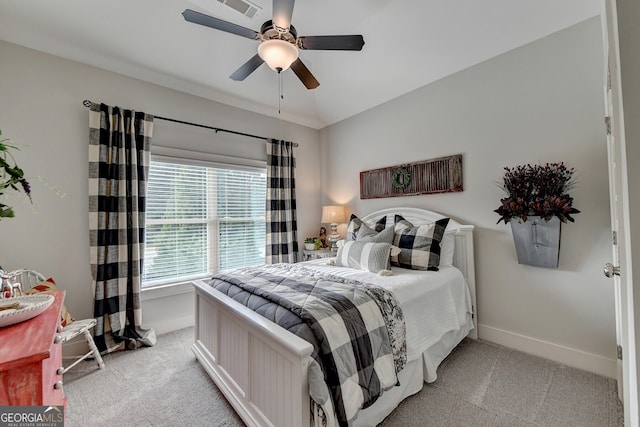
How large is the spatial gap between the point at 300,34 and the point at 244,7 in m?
0.67

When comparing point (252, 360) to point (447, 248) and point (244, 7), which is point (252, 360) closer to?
point (447, 248)

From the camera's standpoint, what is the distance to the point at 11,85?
7.21 feet

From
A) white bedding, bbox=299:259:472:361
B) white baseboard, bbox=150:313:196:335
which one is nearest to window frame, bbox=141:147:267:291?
white baseboard, bbox=150:313:196:335

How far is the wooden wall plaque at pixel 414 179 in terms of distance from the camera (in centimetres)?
279

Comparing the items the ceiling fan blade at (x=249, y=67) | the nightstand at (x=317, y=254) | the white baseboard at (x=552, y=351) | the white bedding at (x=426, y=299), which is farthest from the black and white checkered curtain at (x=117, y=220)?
the white baseboard at (x=552, y=351)

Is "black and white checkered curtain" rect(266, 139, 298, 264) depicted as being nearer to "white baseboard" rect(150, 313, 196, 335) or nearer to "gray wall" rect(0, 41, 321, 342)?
"white baseboard" rect(150, 313, 196, 335)

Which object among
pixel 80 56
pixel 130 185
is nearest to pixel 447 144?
pixel 130 185

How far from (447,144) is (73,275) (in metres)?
3.87

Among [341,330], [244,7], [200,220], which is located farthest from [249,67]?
[341,330]

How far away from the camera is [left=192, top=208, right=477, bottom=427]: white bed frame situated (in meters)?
1.20

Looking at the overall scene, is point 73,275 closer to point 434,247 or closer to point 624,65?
point 434,247

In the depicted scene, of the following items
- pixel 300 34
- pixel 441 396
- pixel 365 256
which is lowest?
pixel 441 396

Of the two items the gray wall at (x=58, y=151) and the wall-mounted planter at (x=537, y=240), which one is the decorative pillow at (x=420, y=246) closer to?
the wall-mounted planter at (x=537, y=240)

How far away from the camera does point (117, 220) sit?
253 centimetres
